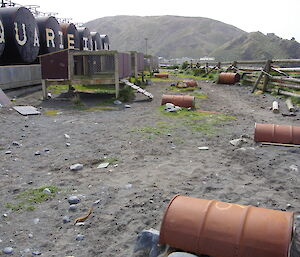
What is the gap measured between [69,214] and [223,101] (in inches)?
405

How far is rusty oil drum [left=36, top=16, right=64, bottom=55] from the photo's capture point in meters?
17.2

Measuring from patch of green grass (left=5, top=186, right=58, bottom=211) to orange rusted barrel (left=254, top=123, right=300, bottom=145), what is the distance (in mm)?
4268

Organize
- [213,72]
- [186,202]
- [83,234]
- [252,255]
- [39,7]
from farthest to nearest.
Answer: [213,72] → [39,7] → [83,234] → [186,202] → [252,255]

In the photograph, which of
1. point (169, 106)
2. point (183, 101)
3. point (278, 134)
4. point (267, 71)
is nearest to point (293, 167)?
point (278, 134)

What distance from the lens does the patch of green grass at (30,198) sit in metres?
4.13

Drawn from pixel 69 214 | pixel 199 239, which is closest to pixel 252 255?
pixel 199 239

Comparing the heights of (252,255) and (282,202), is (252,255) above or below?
above

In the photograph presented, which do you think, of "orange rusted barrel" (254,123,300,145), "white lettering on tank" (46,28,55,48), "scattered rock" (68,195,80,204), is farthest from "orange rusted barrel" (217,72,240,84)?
"scattered rock" (68,195,80,204)

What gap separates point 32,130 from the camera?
8109mm

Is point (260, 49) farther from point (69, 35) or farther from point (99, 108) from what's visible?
point (99, 108)

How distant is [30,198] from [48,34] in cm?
1492

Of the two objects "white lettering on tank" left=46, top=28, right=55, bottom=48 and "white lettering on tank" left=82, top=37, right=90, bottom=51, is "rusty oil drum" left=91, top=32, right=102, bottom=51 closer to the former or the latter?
"white lettering on tank" left=82, top=37, right=90, bottom=51

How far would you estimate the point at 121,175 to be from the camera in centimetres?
508

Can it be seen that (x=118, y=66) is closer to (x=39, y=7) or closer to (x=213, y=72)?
(x=39, y=7)
